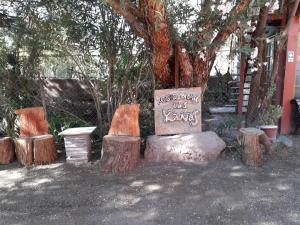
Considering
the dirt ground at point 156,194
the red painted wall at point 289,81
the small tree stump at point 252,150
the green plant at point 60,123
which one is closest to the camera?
the dirt ground at point 156,194

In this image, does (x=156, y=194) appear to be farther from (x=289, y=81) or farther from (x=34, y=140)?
(x=289, y=81)

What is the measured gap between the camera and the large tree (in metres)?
3.75

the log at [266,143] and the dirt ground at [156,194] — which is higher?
the log at [266,143]

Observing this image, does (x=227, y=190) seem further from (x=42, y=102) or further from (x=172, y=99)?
(x=42, y=102)

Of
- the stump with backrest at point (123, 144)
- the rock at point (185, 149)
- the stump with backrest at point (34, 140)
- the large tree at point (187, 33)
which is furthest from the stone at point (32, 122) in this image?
the large tree at point (187, 33)

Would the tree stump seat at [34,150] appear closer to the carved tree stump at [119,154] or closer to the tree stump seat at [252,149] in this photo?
the carved tree stump at [119,154]

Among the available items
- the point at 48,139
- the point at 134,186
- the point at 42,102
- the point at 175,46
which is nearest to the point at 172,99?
the point at 175,46

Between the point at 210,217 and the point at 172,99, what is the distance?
191 cm

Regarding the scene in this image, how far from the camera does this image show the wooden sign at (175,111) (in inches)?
169

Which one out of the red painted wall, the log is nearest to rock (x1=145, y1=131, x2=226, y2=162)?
the log

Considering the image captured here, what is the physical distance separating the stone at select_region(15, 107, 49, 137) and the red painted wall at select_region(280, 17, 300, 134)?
13.2ft

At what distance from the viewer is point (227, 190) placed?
3279 mm

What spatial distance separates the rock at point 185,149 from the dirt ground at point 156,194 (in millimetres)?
133

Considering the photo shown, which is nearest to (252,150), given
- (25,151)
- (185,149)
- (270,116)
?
(185,149)
